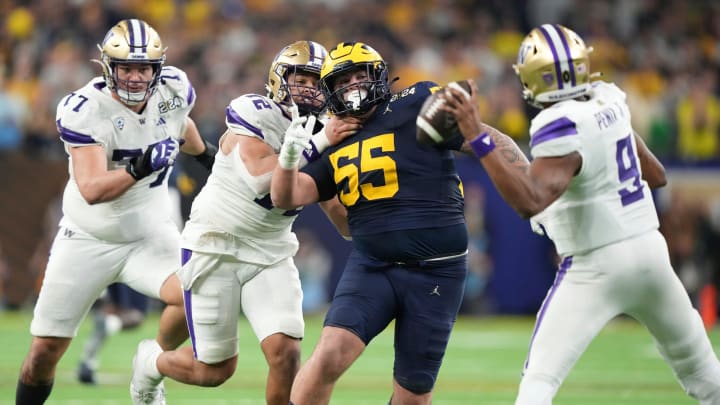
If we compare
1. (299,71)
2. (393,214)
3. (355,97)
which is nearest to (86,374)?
(299,71)

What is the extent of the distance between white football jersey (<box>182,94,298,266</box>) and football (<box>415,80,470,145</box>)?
109 cm

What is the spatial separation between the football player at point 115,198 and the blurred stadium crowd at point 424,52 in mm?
6394

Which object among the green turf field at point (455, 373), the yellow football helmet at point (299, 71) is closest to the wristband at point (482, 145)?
the yellow football helmet at point (299, 71)

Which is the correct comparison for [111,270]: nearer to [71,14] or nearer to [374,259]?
[374,259]

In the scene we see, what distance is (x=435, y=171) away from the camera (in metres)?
5.35

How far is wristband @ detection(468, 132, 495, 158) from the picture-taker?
458cm

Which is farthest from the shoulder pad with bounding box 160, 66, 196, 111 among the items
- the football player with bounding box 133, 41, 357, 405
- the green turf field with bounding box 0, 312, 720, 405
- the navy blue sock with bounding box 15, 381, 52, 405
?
the green turf field with bounding box 0, 312, 720, 405

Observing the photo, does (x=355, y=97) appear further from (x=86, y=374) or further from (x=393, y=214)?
(x=86, y=374)

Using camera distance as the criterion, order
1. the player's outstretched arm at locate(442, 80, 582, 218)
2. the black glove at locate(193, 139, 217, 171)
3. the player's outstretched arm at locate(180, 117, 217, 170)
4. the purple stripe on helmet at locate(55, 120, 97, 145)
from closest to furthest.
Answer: the player's outstretched arm at locate(442, 80, 582, 218) < the purple stripe on helmet at locate(55, 120, 97, 145) < the player's outstretched arm at locate(180, 117, 217, 170) < the black glove at locate(193, 139, 217, 171)

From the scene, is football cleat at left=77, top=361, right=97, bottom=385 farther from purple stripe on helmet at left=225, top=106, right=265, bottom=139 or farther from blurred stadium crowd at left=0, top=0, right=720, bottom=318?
blurred stadium crowd at left=0, top=0, right=720, bottom=318

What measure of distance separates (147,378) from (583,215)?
2568 millimetres

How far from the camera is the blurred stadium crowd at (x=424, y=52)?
44.2 feet

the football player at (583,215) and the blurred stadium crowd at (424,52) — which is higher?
the football player at (583,215)

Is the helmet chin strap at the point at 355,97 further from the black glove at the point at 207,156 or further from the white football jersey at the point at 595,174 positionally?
the black glove at the point at 207,156
